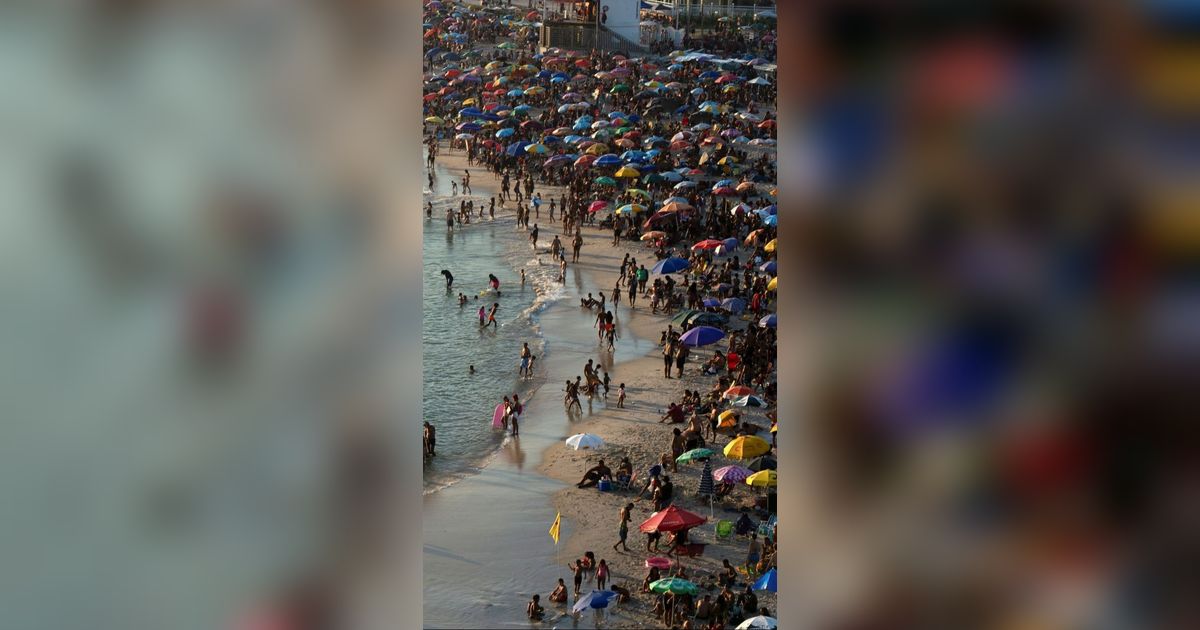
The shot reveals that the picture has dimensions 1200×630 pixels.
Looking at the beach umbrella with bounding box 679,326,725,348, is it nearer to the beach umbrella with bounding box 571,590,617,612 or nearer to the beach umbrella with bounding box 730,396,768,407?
the beach umbrella with bounding box 730,396,768,407

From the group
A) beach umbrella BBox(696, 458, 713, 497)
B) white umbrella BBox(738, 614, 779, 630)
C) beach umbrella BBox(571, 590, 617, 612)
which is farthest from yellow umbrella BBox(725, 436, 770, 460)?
white umbrella BBox(738, 614, 779, 630)

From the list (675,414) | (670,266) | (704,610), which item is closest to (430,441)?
(675,414)

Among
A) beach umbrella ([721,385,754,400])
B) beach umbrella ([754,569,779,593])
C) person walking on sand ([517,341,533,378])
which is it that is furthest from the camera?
person walking on sand ([517,341,533,378])

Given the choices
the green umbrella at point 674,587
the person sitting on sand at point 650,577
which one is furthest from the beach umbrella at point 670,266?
the green umbrella at point 674,587

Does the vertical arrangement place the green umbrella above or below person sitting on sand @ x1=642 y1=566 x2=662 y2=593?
above

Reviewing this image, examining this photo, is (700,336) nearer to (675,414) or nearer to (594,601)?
(675,414)

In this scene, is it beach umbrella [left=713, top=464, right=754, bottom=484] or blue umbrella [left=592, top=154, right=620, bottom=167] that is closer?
beach umbrella [left=713, top=464, right=754, bottom=484]

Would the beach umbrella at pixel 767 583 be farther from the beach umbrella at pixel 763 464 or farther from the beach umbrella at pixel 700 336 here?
the beach umbrella at pixel 700 336
